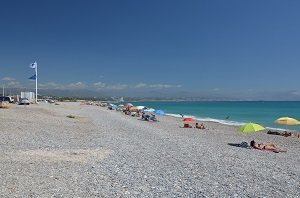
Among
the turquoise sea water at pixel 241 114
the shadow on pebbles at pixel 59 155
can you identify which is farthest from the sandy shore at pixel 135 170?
the turquoise sea water at pixel 241 114

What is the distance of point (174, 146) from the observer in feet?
59.9

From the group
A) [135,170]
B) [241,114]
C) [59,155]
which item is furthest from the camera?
[241,114]

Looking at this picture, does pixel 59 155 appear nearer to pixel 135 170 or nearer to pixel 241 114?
pixel 135 170

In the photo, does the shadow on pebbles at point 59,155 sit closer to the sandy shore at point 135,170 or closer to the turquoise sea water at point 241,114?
the sandy shore at point 135,170

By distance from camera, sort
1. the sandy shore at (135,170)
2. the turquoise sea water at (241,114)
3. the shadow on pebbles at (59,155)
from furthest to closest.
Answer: the turquoise sea water at (241,114)
the shadow on pebbles at (59,155)
the sandy shore at (135,170)

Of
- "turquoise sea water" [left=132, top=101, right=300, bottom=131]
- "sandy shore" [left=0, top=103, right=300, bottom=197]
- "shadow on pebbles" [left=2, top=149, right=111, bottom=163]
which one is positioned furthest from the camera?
"turquoise sea water" [left=132, top=101, right=300, bottom=131]

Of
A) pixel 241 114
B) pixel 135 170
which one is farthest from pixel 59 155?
pixel 241 114

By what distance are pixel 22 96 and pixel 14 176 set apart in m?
62.4

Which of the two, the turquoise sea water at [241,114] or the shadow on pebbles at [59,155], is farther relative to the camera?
the turquoise sea water at [241,114]

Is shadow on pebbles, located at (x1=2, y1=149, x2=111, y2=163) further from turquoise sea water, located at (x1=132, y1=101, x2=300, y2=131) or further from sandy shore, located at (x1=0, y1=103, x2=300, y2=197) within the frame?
turquoise sea water, located at (x1=132, y1=101, x2=300, y2=131)

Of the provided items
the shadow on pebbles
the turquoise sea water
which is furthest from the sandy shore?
the turquoise sea water

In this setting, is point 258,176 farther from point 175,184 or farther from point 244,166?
point 175,184

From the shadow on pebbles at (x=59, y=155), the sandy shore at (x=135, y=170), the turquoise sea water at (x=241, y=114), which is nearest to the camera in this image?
the sandy shore at (x=135, y=170)

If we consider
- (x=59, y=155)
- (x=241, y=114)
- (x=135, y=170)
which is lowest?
(x=241, y=114)
